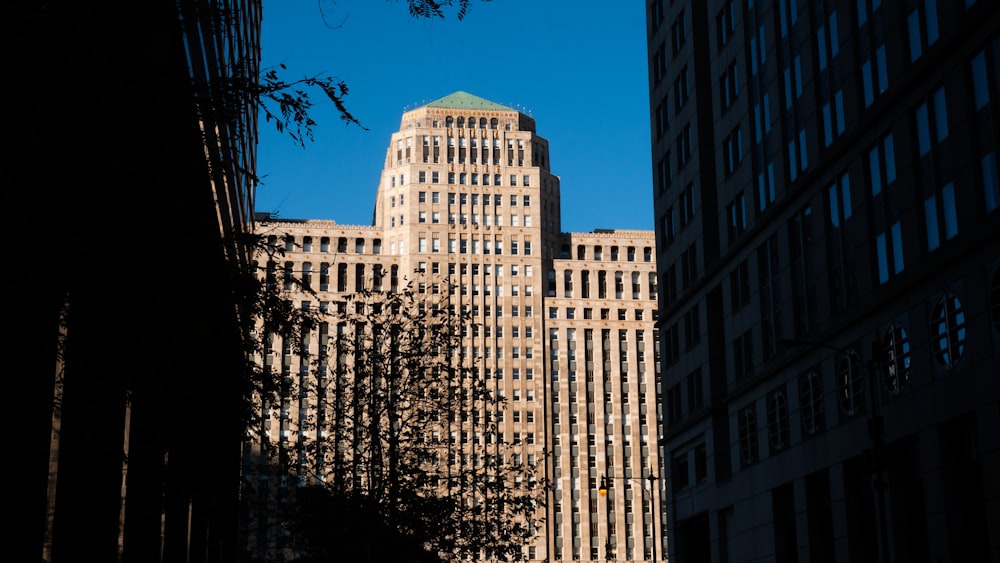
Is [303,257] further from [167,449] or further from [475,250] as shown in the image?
[167,449]

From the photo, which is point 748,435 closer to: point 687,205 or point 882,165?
point 687,205

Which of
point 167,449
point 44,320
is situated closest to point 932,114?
point 167,449

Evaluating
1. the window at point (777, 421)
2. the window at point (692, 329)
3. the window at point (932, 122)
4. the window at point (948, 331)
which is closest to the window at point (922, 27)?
the window at point (932, 122)

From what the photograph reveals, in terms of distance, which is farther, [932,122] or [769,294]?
[769,294]

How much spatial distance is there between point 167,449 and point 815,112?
31.3 meters

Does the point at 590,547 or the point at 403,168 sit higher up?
the point at 403,168

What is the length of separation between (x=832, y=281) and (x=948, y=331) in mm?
9353

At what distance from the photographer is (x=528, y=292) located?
531 ft

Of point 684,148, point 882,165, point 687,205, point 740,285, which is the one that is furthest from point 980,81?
point 684,148

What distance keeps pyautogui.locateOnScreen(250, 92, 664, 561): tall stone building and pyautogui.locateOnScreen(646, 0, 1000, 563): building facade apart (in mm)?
88201

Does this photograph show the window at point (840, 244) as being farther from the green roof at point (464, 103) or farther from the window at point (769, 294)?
the green roof at point (464, 103)

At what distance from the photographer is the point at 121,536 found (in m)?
25.1

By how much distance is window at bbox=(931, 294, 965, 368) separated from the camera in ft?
122

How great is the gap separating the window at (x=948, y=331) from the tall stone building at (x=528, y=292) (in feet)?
389
